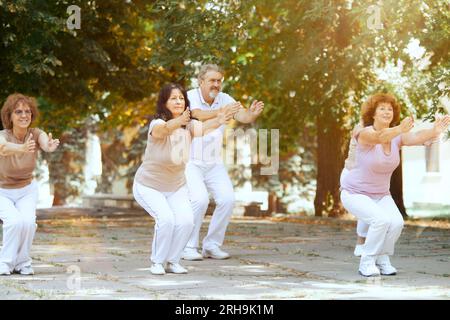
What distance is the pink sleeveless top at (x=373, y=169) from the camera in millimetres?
9977

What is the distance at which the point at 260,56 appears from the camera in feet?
72.7

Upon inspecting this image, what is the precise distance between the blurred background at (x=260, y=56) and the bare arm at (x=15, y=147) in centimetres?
673

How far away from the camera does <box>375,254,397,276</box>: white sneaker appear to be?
33.1ft

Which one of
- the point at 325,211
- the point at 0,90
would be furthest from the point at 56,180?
the point at 0,90

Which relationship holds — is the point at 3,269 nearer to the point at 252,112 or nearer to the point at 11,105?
the point at 11,105

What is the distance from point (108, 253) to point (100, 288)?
3.79 meters

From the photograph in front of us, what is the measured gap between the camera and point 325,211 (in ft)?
74.2

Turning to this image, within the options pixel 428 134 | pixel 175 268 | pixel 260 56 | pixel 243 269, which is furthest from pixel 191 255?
pixel 260 56

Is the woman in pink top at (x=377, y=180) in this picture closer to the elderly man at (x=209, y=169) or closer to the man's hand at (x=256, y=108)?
the man's hand at (x=256, y=108)

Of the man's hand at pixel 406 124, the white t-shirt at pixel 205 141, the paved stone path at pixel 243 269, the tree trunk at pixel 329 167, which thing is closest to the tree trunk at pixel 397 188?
the tree trunk at pixel 329 167

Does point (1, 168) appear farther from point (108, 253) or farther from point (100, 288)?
point (108, 253)
